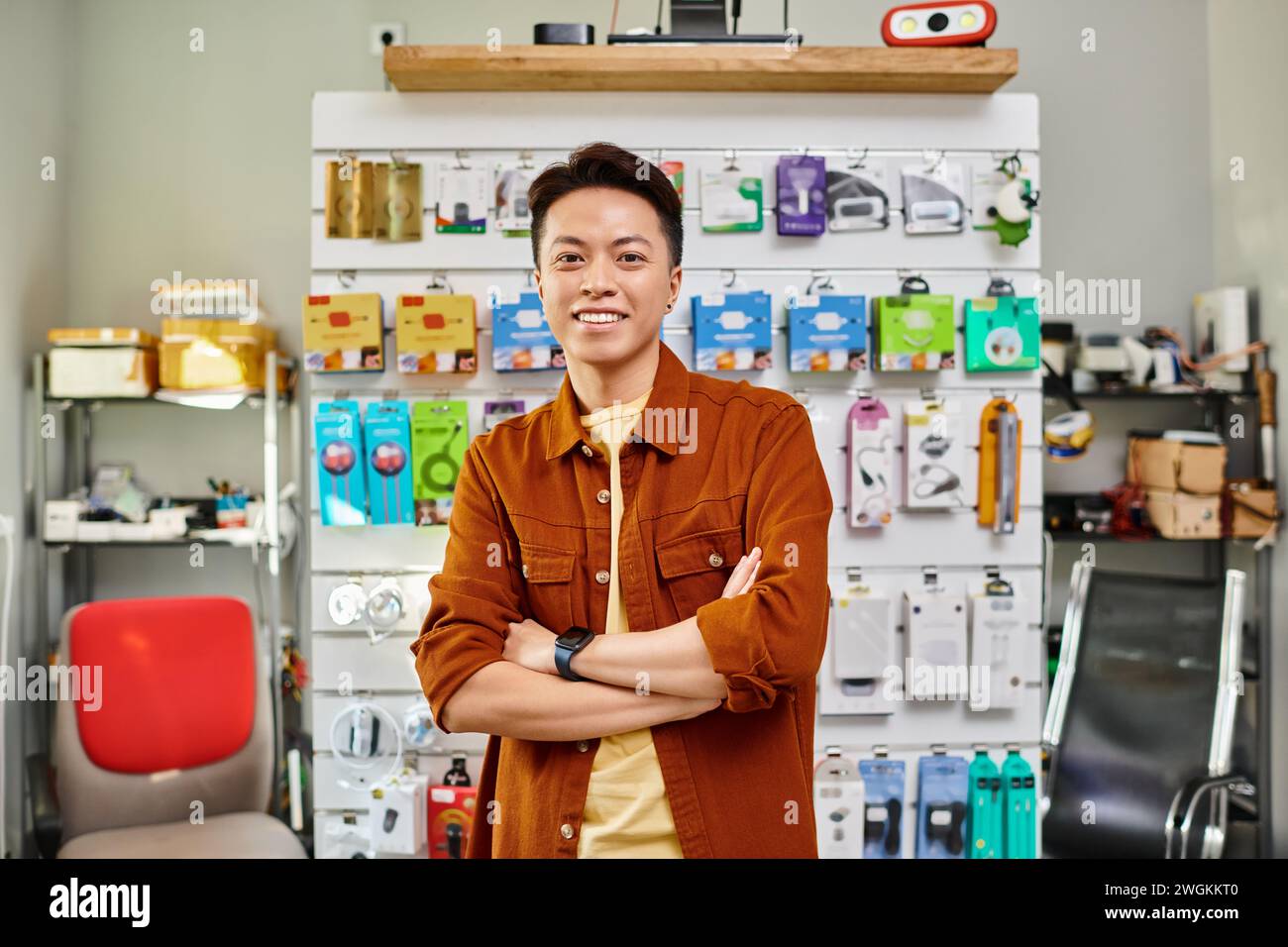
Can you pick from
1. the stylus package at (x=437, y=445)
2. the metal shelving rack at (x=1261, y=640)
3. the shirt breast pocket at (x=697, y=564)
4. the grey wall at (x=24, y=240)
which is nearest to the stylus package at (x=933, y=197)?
the metal shelving rack at (x=1261, y=640)

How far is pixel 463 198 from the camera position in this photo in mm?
2688

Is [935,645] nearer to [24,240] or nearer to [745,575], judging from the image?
[745,575]

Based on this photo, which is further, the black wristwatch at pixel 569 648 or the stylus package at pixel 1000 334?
the stylus package at pixel 1000 334

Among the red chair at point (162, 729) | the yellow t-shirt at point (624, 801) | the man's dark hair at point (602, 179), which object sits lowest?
the red chair at point (162, 729)

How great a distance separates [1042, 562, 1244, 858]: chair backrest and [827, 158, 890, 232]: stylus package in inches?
55.1

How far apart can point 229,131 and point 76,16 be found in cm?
71

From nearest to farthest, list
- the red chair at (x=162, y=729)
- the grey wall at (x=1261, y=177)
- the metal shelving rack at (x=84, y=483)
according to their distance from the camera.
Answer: the red chair at (x=162, y=729) → the grey wall at (x=1261, y=177) → the metal shelving rack at (x=84, y=483)

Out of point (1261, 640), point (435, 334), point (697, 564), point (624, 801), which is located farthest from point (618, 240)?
point (1261, 640)

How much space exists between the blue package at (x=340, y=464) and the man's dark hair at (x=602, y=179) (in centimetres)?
167

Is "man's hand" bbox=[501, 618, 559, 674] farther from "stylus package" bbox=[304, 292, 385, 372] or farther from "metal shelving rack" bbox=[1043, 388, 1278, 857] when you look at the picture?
"metal shelving rack" bbox=[1043, 388, 1278, 857]

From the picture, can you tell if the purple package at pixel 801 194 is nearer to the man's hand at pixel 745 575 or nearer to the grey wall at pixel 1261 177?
the grey wall at pixel 1261 177

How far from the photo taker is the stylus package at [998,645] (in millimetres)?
2738
